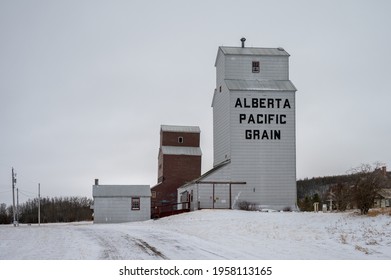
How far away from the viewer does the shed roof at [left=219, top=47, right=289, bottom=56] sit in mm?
45619

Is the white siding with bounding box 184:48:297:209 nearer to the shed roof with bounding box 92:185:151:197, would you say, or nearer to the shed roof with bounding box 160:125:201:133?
the shed roof with bounding box 92:185:151:197

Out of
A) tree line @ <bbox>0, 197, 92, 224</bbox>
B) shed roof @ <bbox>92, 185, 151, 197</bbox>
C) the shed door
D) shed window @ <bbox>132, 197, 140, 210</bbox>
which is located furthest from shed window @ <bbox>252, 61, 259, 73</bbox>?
tree line @ <bbox>0, 197, 92, 224</bbox>

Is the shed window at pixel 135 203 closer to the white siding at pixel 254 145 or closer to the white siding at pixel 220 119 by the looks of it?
the white siding at pixel 254 145

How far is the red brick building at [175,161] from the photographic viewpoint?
58.9 m

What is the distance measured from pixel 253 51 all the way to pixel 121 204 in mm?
17081

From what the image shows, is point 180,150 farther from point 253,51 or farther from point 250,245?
point 250,245

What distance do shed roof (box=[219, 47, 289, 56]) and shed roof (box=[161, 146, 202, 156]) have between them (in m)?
16.7

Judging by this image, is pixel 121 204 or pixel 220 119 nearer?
pixel 220 119

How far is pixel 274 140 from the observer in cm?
4344

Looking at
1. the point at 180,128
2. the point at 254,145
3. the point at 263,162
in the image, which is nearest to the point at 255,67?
the point at 254,145

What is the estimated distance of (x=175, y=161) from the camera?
60.0 metres
